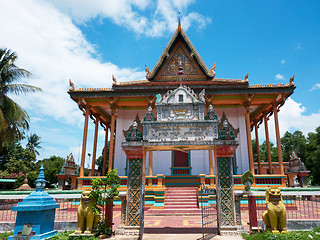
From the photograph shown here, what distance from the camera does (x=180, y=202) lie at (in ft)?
34.0

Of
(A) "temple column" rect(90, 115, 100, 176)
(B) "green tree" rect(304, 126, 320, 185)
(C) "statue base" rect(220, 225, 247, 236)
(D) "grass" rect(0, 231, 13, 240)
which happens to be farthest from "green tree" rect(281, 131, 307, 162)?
(D) "grass" rect(0, 231, 13, 240)

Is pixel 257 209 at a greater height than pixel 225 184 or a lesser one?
lesser

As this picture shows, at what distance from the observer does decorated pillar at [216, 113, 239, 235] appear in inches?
234

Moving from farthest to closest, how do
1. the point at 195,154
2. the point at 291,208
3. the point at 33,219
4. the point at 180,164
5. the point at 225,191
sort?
the point at 195,154, the point at 180,164, the point at 291,208, the point at 225,191, the point at 33,219

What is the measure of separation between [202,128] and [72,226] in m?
4.57

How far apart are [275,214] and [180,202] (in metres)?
5.51

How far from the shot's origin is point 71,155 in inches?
604

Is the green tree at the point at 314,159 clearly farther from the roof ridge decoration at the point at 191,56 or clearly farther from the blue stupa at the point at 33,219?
the blue stupa at the point at 33,219

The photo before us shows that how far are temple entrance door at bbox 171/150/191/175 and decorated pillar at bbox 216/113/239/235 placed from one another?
303 inches

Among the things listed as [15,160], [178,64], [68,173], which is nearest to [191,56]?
[178,64]

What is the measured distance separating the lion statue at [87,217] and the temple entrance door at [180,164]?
28.7ft

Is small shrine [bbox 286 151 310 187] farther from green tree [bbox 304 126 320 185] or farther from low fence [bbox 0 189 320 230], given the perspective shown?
green tree [bbox 304 126 320 185]

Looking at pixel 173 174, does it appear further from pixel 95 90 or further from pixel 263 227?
pixel 263 227

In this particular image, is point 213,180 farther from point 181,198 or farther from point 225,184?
point 225,184
